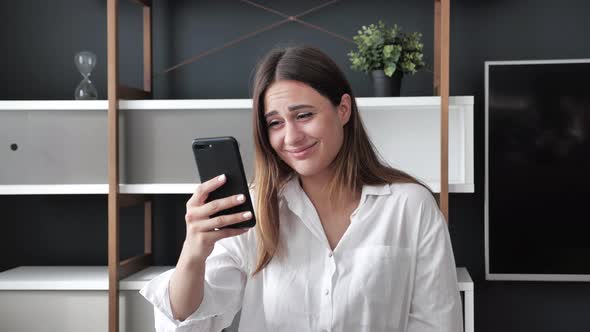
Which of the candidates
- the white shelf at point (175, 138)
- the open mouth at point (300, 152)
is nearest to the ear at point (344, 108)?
the open mouth at point (300, 152)

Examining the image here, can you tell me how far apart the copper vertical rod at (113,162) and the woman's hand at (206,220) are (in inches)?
50.3

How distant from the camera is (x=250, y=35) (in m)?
2.99

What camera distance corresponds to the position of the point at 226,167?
136 cm

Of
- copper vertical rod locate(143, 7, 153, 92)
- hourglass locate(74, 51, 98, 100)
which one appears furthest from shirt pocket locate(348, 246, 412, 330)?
copper vertical rod locate(143, 7, 153, 92)

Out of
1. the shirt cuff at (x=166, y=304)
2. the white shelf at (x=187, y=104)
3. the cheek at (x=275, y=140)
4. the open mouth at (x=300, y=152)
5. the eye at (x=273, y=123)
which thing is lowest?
the shirt cuff at (x=166, y=304)

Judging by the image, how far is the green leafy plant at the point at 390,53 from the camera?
258 centimetres

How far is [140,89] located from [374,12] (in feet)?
3.27

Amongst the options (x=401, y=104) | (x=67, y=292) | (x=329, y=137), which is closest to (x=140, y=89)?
(x=67, y=292)

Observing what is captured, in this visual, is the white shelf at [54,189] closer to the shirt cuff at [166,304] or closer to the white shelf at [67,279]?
the white shelf at [67,279]

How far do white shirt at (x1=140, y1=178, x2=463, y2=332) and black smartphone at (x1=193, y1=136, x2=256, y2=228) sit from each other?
0.24m

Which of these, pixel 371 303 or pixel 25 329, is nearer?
pixel 371 303

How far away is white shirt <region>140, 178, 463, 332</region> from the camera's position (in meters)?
1.52

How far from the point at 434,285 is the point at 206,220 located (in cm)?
51

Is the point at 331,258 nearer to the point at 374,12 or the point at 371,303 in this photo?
the point at 371,303
